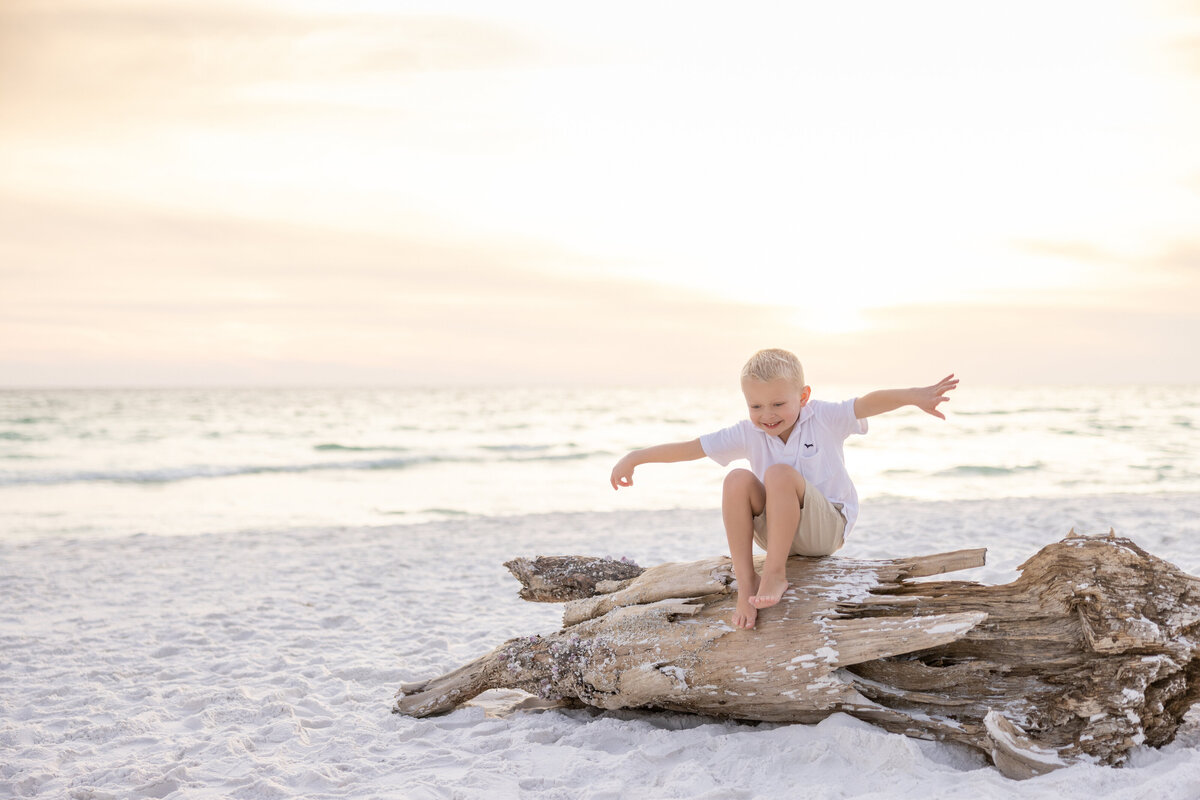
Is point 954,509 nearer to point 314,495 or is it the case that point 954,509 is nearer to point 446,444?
point 314,495

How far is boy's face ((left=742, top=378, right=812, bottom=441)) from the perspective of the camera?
3715 mm

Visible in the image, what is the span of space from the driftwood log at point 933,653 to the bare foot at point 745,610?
0.07 metres

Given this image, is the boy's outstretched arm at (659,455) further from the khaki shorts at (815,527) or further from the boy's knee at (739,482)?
the khaki shorts at (815,527)

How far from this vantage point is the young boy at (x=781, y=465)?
355 cm

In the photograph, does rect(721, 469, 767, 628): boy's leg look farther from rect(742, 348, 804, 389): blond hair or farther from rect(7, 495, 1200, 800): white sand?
rect(7, 495, 1200, 800): white sand

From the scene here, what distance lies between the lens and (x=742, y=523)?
11.8 feet

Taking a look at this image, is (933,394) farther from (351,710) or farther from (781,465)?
(351,710)

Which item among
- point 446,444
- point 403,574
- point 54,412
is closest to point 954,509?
point 403,574

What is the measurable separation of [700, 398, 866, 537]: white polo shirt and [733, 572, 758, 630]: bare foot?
0.60m

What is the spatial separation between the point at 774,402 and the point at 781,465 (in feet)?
1.17

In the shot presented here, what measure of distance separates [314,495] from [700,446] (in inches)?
552

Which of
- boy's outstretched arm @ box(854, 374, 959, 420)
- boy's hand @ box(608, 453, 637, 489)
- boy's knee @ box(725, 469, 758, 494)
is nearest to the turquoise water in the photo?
boy's hand @ box(608, 453, 637, 489)

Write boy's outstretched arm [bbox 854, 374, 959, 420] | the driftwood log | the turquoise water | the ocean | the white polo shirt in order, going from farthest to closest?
the turquoise water < the white polo shirt < boy's outstretched arm [bbox 854, 374, 959, 420] < the ocean < the driftwood log

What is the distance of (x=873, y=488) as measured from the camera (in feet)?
53.7
